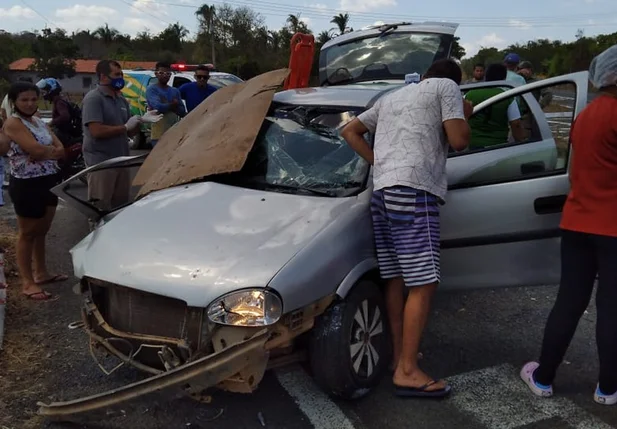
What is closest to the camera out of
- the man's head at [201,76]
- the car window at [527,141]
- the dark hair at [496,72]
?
the car window at [527,141]

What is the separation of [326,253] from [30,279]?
2.98m

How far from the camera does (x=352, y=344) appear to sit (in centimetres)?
313

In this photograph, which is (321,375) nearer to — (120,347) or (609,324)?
(120,347)

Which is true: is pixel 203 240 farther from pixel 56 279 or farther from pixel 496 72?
pixel 496 72

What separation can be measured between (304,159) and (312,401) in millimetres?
1448

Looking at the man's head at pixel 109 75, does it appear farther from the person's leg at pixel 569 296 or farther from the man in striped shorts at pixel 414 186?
the person's leg at pixel 569 296

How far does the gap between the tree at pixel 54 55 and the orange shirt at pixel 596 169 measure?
58.9 meters

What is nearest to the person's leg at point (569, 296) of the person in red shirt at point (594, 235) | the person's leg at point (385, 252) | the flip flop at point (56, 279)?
the person in red shirt at point (594, 235)

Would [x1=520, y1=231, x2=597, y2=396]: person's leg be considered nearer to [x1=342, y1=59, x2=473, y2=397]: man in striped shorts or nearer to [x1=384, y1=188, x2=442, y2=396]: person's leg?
[x1=342, y1=59, x2=473, y2=397]: man in striped shorts

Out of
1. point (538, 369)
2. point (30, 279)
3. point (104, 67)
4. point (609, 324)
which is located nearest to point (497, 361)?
point (538, 369)

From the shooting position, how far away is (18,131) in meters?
4.39

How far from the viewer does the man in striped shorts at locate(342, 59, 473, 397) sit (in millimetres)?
3160

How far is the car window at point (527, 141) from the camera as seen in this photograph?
3.79 m

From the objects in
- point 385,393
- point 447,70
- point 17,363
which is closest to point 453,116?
point 447,70
